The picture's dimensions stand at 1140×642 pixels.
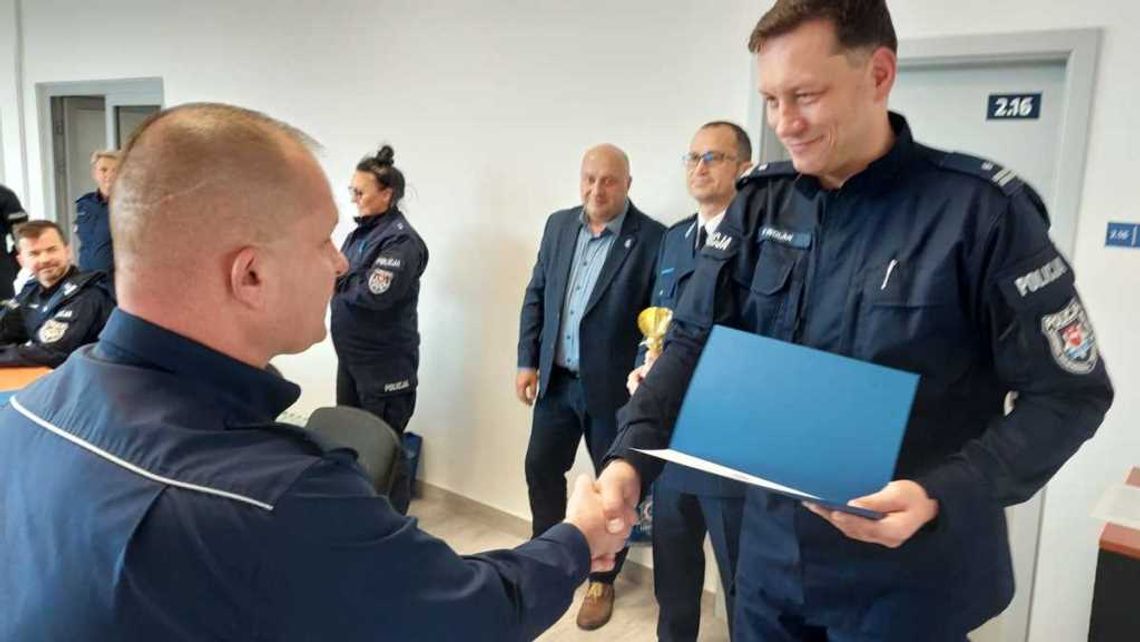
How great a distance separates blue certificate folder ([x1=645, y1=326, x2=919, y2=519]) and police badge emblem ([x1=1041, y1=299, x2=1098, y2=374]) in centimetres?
19

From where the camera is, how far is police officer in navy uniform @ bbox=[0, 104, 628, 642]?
29.9 inches

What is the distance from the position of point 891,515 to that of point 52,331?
3.18m

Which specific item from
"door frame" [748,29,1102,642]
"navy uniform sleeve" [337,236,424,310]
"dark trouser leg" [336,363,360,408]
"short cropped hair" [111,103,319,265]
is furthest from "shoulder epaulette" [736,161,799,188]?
"dark trouser leg" [336,363,360,408]

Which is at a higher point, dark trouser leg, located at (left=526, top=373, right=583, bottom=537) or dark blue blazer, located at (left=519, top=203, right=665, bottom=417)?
dark blue blazer, located at (left=519, top=203, right=665, bottom=417)

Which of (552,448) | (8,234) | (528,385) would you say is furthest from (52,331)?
(8,234)

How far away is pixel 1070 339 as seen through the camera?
1116 mm

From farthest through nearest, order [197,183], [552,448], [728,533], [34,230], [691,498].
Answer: [34,230], [552,448], [691,498], [728,533], [197,183]

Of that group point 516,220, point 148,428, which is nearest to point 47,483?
point 148,428

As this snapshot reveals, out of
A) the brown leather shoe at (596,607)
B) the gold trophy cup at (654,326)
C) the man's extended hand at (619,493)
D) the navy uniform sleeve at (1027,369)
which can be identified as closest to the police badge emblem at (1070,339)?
the navy uniform sleeve at (1027,369)

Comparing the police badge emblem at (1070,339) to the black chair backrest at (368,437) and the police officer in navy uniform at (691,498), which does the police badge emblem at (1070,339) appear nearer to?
the black chair backrest at (368,437)

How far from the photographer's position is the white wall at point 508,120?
2355 millimetres

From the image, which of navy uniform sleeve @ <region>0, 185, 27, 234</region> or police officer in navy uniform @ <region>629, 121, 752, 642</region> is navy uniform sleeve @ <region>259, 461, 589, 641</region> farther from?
navy uniform sleeve @ <region>0, 185, 27, 234</region>

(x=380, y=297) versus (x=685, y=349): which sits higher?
(x=685, y=349)

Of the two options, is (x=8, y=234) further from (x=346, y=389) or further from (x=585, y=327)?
(x=585, y=327)
